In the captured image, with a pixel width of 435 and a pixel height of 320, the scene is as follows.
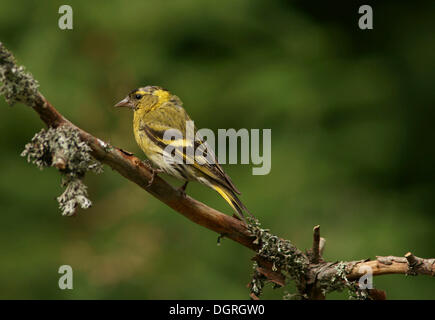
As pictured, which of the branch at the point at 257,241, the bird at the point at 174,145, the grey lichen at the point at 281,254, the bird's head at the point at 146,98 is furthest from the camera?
the bird's head at the point at 146,98

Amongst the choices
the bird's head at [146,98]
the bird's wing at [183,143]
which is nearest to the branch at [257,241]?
the bird's wing at [183,143]

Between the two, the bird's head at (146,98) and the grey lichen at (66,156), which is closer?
the grey lichen at (66,156)

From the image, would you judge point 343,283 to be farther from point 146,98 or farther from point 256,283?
point 146,98

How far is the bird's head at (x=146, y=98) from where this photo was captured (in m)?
3.92

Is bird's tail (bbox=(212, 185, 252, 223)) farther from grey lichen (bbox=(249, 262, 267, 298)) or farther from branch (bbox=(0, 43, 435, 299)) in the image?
grey lichen (bbox=(249, 262, 267, 298))

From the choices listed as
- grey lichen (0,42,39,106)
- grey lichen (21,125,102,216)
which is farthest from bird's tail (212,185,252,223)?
grey lichen (0,42,39,106)

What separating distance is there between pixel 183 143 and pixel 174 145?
6cm

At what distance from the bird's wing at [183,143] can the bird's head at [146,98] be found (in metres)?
0.08

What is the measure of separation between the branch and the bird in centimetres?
9

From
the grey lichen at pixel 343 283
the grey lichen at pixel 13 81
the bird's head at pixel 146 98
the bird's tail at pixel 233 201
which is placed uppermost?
the bird's head at pixel 146 98

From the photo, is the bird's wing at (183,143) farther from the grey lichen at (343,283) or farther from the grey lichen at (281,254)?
the grey lichen at (343,283)

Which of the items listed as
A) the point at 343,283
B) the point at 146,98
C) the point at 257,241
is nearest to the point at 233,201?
the point at 257,241

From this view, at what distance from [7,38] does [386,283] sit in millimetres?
3834

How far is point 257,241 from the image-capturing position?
297 cm
